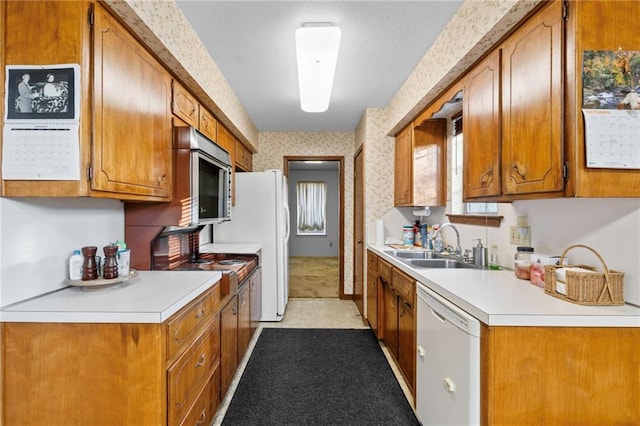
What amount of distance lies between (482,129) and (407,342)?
1445 millimetres

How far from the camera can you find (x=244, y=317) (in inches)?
96.7

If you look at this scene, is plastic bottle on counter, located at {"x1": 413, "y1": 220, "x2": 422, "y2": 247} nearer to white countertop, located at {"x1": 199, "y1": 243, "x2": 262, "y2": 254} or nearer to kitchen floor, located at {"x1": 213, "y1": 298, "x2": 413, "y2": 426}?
kitchen floor, located at {"x1": 213, "y1": 298, "x2": 413, "y2": 426}

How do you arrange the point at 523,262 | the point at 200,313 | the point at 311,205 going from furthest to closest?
the point at 311,205, the point at 523,262, the point at 200,313

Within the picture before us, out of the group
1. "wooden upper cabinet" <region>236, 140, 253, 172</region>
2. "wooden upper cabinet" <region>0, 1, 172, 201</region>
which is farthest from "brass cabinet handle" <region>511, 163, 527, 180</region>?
"wooden upper cabinet" <region>236, 140, 253, 172</region>

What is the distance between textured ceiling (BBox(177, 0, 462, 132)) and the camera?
1.73 meters

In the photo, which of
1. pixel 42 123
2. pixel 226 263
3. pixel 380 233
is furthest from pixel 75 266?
pixel 380 233

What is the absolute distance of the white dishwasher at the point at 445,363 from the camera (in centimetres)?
115

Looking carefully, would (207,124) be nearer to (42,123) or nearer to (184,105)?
(184,105)

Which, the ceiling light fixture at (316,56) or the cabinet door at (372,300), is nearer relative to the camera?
the ceiling light fixture at (316,56)

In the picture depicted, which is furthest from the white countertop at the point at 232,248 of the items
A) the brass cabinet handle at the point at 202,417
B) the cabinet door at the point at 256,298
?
the brass cabinet handle at the point at 202,417

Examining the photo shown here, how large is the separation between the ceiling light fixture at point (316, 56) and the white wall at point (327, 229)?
5334mm

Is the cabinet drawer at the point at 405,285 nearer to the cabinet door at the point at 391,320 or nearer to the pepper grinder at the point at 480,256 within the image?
the cabinet door at the point at 391,320

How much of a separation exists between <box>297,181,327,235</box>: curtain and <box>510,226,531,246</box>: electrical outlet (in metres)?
6.17

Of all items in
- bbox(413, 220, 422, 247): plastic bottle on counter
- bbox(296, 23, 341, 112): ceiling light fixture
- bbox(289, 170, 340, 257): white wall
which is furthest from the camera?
bbox(289, 170, 340, 257): white wall
